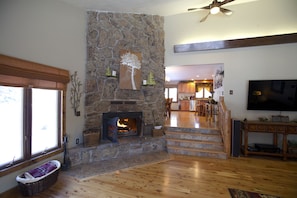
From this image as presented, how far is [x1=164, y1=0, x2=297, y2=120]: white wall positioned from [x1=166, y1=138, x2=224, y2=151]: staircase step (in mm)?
956

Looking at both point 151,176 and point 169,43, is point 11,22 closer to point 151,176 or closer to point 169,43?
point 151,176

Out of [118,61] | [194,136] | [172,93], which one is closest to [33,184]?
[118,61]

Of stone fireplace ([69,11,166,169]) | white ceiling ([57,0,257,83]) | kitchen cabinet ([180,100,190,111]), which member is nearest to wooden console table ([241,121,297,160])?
stone fireplace ([69,11,166,169])

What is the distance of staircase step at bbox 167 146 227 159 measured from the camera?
3602mm

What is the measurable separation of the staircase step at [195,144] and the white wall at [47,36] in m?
2.32

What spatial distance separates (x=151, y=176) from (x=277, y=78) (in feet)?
12.4

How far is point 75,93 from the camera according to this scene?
3.45m

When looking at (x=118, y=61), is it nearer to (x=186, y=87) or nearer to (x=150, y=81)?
(x=150, y=81)

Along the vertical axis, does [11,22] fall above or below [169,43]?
below

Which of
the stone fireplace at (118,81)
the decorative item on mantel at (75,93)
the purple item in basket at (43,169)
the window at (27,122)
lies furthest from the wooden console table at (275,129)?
the window at (27,122)

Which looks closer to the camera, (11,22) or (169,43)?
(11,22)

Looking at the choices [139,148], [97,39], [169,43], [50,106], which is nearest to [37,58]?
[50,106]

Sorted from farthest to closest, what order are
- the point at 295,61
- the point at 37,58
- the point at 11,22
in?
1. the point at 295,61
2. the point at 37,58
3. the point at 11,22

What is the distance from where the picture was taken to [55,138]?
3.07 metres
